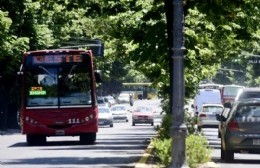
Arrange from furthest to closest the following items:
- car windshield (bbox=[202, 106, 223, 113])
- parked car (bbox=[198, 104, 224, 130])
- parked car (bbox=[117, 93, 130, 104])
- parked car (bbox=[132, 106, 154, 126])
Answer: parked car (bbox=[117, 93, 130, 104]) → parked car (bbox=[132, 106, 154, 126]) → car windshield (bbox=[202, 106, 223, 113]) → parked car (bbox=[198, 104, 224, 130])

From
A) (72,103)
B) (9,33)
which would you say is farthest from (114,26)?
(9,33)

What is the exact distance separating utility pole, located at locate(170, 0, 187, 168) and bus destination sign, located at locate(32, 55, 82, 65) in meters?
16.5

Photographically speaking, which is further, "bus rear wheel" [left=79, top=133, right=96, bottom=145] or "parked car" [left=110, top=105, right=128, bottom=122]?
"parked car" [left=110, top=105, right=128, bottom=122]

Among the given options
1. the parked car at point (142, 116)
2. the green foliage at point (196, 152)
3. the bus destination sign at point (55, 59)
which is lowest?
the parked car at point (142, 116)

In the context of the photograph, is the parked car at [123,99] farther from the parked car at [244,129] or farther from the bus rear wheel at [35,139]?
the parked car at [244,129]

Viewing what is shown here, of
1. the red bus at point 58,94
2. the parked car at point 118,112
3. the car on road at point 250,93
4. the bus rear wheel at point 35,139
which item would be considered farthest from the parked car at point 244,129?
the parked car at point 118,112

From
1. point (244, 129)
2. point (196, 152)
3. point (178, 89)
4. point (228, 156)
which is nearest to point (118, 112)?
point (228, 156)

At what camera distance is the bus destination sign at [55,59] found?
3181 cm

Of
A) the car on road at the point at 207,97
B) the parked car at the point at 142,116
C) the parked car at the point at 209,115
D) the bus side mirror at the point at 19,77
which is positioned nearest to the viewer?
the bus side mirror at the point at 19,77

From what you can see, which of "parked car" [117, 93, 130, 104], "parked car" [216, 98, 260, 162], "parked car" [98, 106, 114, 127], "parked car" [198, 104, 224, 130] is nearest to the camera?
"parked car" [216, 98, 260, 162]

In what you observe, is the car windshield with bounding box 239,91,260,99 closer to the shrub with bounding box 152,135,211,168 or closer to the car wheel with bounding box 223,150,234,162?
the car wheel with bounding box 223,150,234,162

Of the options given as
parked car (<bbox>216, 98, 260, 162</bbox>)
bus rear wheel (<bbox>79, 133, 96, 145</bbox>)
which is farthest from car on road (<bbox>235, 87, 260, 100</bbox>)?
parked car (<bbox>216, 98, 260, 162</bbox>)

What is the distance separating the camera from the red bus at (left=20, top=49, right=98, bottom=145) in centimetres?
3158

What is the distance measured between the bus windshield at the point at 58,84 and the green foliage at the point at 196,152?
12879 mm
